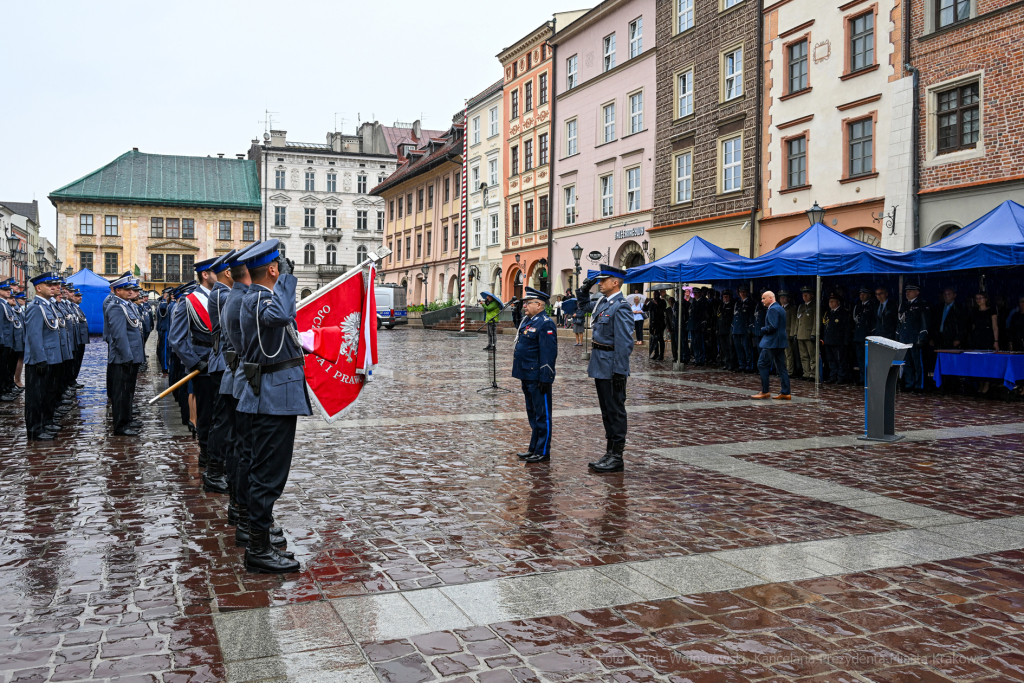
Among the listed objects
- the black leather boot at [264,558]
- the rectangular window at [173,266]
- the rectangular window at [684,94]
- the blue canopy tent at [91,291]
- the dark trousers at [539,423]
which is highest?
the rectangular window at [684,94]

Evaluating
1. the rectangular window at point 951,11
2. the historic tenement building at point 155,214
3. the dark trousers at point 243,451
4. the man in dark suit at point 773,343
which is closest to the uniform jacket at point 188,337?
the dark trousers at point 243,451

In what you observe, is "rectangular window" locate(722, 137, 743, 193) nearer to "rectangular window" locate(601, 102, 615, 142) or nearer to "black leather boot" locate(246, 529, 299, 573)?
"rectangular window" locate(601, 102, 615, 142)

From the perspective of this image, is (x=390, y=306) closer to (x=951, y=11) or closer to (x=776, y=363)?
(x=951, y=11)

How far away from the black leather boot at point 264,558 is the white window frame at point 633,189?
3186cm

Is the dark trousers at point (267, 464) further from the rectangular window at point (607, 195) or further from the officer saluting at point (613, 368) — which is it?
the rectangular window at point (607, 195)

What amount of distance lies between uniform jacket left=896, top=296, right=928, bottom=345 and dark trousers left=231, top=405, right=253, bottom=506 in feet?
44.5

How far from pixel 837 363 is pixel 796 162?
11.2 metres

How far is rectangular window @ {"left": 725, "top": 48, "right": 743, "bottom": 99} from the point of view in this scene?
29375 millimetres

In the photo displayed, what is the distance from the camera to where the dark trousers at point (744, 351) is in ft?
65.6

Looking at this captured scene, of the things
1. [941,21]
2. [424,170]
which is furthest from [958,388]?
[424,170]

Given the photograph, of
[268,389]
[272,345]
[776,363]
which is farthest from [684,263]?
[268,389]

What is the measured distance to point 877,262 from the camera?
1571 cm

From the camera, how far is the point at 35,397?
9992 mm

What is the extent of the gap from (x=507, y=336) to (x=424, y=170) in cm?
2682
